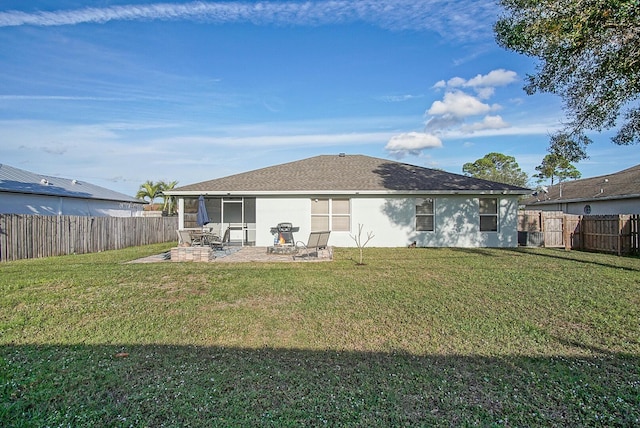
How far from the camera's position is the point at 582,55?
10.2m

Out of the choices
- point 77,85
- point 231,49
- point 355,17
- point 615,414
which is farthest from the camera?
point 77,85

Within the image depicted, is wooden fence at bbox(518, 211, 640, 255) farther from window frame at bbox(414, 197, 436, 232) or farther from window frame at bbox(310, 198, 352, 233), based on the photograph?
window frame at bbox(310, 198, 352, 233)

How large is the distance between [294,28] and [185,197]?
850 cm

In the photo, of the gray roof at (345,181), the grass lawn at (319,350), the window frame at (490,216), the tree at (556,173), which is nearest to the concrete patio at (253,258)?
the grass lawn at (319,350)

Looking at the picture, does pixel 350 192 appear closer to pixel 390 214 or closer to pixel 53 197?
pixel 390 214

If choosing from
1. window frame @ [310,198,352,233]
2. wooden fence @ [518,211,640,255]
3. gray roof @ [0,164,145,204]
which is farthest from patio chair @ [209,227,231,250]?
wooden fence @ [518,211,640,255]

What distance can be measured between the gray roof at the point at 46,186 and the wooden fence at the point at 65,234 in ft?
25.3

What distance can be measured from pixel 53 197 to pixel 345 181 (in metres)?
19.7

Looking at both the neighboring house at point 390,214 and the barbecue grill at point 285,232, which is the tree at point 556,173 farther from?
the barbecue grill at point 285,232

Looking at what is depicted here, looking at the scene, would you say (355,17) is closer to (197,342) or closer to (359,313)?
(359,313)

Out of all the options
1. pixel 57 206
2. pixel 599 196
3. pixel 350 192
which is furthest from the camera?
Answer: pixel 57 206

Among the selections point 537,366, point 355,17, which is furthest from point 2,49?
point 537,366

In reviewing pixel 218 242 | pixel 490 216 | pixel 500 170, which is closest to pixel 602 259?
pixel 490 216

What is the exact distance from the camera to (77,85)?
16.0m
